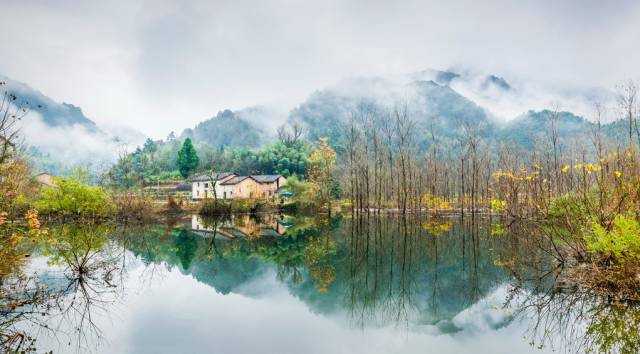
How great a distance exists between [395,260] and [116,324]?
9.20 metres

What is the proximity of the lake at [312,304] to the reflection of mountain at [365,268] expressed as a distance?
0.20 feet

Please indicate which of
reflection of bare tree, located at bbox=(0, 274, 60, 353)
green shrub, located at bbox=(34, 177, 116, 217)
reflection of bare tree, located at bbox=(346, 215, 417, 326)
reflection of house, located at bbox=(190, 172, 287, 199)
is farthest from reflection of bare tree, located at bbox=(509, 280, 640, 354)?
reflection of house, located at bbox=(190, 172, 287, 199)

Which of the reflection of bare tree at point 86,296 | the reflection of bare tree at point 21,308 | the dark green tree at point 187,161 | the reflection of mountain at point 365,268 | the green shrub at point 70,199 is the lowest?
the reflection of mountain at point 365,268

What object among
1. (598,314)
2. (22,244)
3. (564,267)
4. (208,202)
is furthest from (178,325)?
(208,202)

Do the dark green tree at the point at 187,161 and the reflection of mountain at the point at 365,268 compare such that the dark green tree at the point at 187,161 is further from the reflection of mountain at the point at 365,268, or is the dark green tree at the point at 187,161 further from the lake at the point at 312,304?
the lake at the point at 312,304

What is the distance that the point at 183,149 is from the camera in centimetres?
7919

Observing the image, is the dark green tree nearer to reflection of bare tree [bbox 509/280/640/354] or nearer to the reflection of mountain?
the reflection of mountain

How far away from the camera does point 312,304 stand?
8.96m

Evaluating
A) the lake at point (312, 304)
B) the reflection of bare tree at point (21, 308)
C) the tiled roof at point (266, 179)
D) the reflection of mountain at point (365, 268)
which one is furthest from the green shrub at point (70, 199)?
the tiled roof at point (266, 179)

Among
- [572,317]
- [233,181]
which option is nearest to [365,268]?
[572,317]

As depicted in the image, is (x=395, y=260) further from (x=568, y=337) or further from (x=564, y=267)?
(x=568, y=337)

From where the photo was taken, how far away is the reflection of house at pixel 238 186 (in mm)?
62106

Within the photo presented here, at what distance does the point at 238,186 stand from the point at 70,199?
1355 inches

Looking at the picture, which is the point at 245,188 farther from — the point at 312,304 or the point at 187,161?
the point at 312,304
